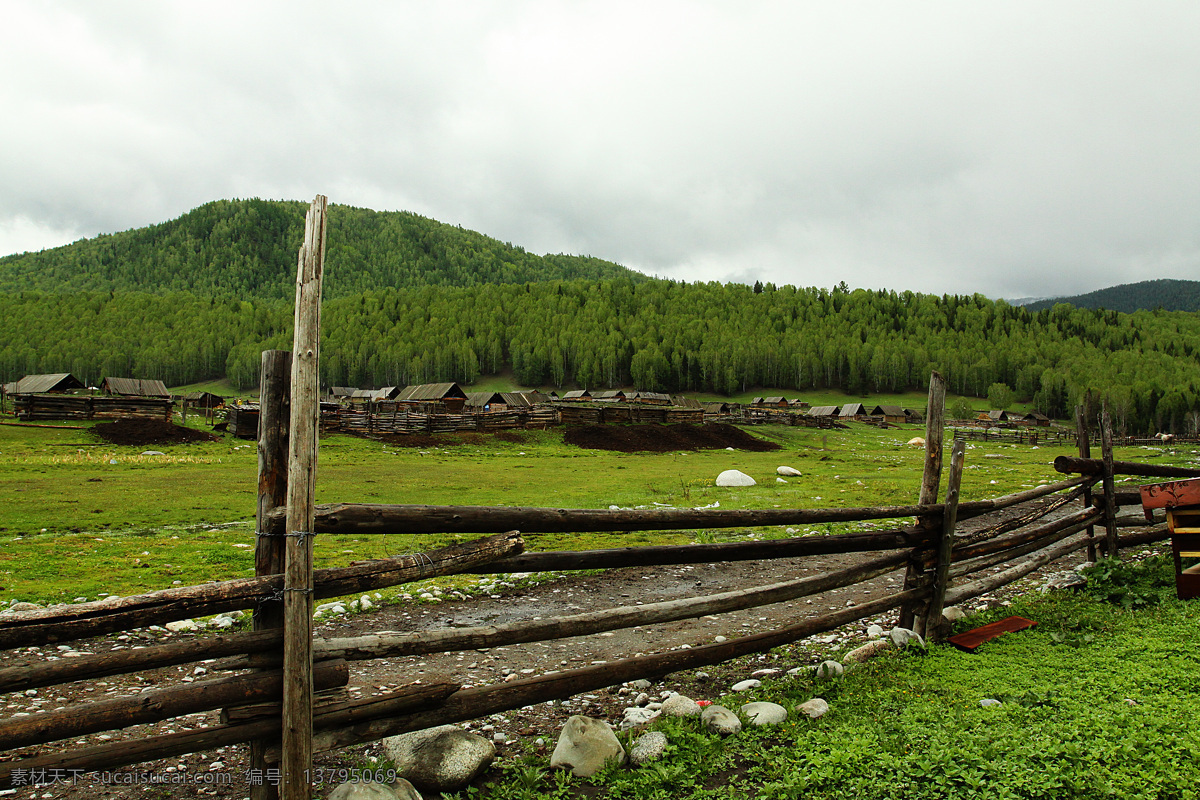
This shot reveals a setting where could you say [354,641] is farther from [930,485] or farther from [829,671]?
[930,485]

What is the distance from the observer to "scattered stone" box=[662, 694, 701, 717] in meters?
5.09

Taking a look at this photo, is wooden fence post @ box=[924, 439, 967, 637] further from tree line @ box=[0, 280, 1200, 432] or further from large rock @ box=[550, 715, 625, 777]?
tree line @ box=[0, 280, 1200, 432]

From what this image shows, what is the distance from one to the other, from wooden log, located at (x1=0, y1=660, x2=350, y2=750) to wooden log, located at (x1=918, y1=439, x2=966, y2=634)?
621 centimetres

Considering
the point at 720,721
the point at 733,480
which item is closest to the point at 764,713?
the point at 720,721

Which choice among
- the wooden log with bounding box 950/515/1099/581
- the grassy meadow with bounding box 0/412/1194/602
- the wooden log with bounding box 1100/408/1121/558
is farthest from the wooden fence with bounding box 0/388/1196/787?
the wooden log with bounding box 1100/408/1121/558

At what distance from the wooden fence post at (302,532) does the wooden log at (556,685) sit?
8.5 inches

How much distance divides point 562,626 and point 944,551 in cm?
482

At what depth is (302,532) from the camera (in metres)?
3.59

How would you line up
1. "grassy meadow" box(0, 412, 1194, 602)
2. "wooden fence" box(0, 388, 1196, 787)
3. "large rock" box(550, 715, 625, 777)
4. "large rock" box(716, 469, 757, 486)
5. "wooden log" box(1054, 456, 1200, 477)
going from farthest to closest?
1. "large rock" box(716, 469, 757, 486)
2. "grassy meadow" box(0, 412, 1194, 602)
3. "wooden log" box(1054, 456, 1200, 477)
4. "large rock" box(550, 715, 625, 777)
5. "wooden fence" box(0, 388, 1196, 787)

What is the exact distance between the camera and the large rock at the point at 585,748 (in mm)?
4336

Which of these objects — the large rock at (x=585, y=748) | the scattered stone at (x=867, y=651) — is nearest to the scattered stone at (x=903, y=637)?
the scattered stone at (x=867, y=651)

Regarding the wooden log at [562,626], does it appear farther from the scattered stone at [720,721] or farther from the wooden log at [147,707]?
the scattered stone at [720,721]

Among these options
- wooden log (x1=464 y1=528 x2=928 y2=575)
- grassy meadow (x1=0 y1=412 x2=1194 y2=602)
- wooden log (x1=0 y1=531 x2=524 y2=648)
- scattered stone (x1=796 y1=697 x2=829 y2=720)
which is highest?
wooden log (x1=0 y1=531 x2=524 y2=648)

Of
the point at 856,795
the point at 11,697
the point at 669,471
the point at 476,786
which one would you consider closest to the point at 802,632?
the point at 856,795
